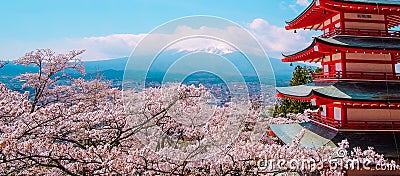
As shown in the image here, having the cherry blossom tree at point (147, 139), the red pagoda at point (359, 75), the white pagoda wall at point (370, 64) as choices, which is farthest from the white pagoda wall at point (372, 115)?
the cherry blossom tree at point (147, 139)

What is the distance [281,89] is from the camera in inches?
324

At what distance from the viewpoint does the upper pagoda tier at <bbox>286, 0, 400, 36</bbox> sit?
6465 mm

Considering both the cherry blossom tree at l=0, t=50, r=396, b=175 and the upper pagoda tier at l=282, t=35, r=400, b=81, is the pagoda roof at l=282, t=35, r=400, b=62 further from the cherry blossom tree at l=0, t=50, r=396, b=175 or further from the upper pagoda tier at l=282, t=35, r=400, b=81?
the cherry blossom tree at l=0, t=50, r=396, b=175

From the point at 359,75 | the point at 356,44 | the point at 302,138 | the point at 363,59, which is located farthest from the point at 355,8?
the point at 302,138

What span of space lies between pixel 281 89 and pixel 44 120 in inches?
261

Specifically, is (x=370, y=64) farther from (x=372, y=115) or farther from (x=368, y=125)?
(x=368, y=125)

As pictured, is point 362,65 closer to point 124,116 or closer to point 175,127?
point 175,127

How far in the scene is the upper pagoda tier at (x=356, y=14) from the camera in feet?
21.2

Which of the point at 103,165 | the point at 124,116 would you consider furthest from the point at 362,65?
the point at 103,165

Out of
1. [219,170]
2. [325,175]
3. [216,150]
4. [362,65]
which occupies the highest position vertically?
[362,65]

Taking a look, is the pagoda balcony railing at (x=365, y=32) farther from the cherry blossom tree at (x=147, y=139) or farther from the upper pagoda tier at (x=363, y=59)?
the cherry blossom tree at (x=147, y=139)

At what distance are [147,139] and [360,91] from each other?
5.08 meters

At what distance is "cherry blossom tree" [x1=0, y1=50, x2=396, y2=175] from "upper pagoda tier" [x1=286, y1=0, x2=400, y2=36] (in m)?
3.34

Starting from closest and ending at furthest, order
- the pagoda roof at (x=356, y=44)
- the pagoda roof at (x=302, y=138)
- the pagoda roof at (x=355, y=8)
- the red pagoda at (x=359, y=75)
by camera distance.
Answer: the pagoda roof at (x=302, y=138), the red pagoda at (x=359, y=75), the pagoda roof at (x=356, y=44), the pagoda roof at (x=355, y=8)
